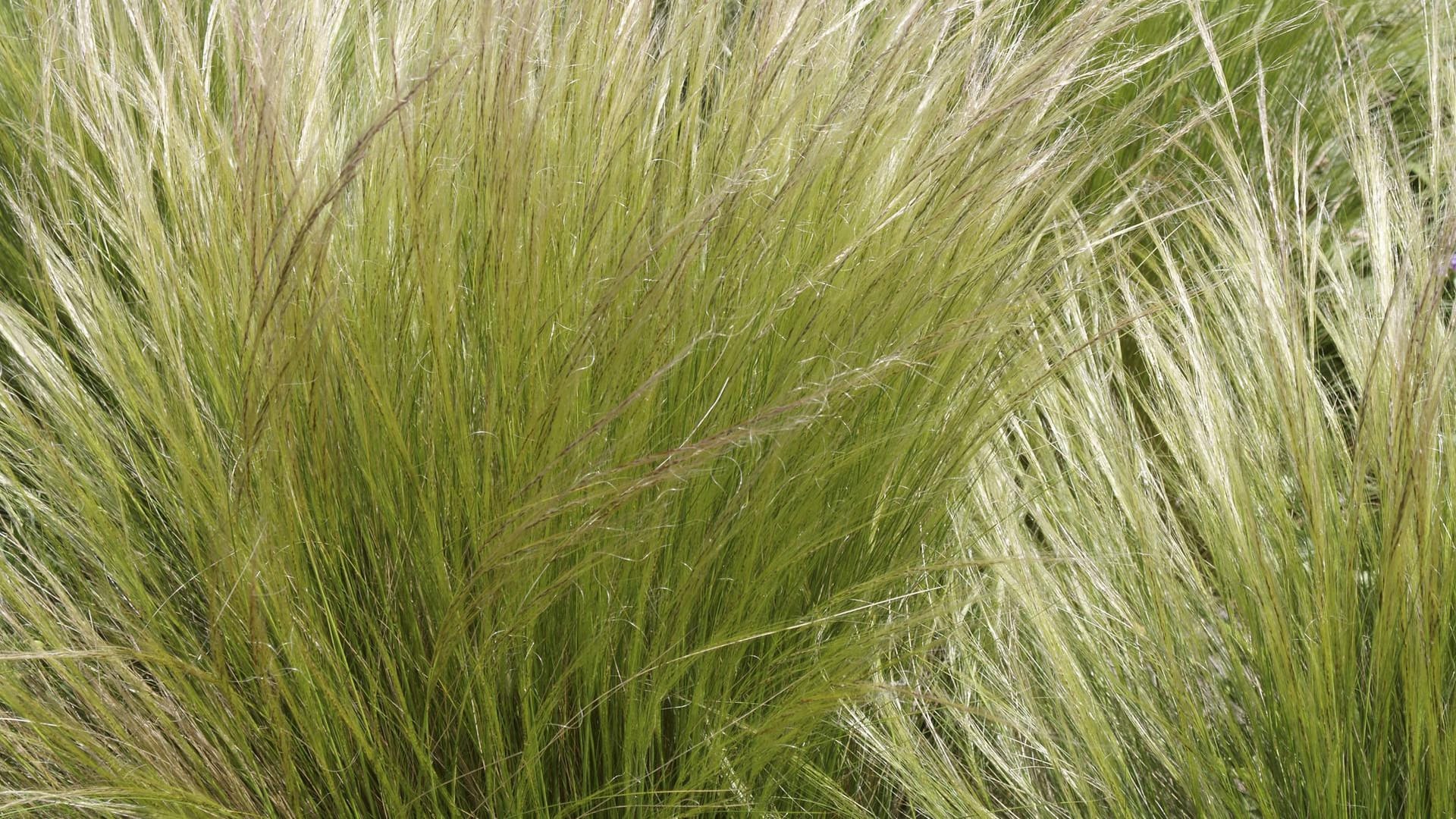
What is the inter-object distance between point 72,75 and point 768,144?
90 centimetres

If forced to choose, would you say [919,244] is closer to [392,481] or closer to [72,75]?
[392,481]

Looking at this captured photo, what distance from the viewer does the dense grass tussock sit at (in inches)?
46.8

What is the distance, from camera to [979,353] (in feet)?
4.58

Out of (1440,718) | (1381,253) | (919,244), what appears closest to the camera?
(1440,718)

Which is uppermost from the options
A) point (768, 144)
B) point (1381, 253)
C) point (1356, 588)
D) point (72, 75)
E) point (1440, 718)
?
point (72, 75)

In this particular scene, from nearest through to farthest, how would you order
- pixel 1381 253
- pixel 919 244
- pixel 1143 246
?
1. pixel 919 244
2. pixel 1381 253
3. pixel 1143 246

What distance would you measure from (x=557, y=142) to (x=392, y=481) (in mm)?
396

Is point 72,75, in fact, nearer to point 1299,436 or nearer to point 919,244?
point 919,244

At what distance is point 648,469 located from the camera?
47.8 inches

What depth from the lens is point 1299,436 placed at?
1301 mm

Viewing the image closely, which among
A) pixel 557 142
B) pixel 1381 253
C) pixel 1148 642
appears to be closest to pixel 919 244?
pixel 557 142

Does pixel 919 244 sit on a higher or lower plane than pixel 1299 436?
higher

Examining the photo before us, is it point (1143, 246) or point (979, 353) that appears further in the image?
point (1143, 246)

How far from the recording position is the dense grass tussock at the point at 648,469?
1.19m
